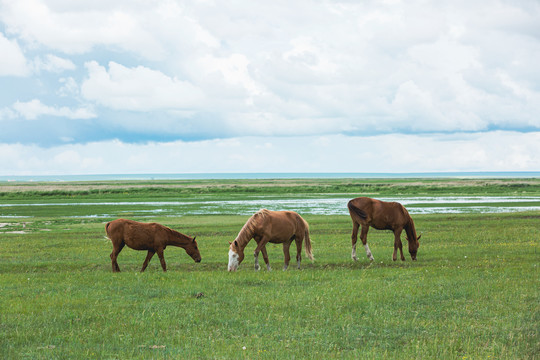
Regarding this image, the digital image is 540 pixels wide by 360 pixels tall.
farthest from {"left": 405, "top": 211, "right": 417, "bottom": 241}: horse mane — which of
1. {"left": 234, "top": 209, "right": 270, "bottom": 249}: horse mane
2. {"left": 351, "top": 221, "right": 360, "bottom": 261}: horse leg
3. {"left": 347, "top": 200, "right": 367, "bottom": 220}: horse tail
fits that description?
{"left": 234, "top": 209, "right": 270, "bottom": 249}: horse mane

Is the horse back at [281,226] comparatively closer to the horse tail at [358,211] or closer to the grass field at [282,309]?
the grass field at [282,309]

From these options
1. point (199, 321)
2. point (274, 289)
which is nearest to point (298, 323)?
point (199, 321)

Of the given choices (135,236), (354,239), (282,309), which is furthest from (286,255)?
(282,309)

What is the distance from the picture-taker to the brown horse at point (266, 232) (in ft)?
55.5

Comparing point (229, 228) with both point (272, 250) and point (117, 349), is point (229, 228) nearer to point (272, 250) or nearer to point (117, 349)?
point (272, 250)

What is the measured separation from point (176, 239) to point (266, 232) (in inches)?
131

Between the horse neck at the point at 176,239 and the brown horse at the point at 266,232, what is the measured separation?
2168 millimetres

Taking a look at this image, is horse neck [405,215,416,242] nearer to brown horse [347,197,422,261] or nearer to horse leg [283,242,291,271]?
brown horse [347,197,422,261]

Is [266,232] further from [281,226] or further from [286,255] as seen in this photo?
[286,255]

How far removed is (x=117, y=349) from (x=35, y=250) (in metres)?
18.0

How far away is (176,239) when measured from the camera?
59.5ft

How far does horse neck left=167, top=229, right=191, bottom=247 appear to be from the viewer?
59.2 feet

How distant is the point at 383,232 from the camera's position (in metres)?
31.6

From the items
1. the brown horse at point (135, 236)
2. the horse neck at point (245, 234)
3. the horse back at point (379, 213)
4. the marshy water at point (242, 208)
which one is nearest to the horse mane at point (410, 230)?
the horse back at point (379, 213)
